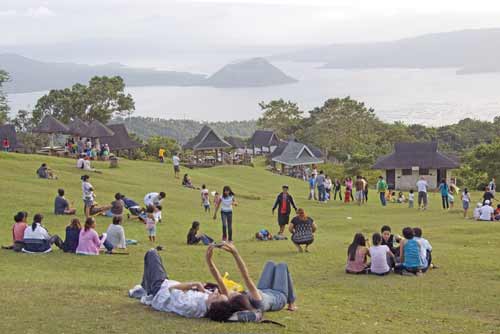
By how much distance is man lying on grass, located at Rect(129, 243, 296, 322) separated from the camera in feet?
32.9

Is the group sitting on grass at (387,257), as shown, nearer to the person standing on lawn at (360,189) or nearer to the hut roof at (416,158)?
the person standing on lawn at (360,189)

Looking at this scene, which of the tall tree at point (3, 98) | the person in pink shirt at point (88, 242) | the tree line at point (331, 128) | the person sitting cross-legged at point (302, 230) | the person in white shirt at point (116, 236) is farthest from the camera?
the tall tree at point (3, 98)

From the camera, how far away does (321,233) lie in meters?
24.9

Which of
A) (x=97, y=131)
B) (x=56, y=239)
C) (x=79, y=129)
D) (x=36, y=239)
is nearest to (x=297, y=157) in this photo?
(x=97, y=131)

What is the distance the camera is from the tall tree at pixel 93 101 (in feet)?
262

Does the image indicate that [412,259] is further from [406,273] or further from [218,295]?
[218,295]

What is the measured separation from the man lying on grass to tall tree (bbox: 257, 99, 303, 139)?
301 ft

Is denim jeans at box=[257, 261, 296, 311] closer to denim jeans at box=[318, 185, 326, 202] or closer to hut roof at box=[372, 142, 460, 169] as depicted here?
denim jeans at box=[318, 185, 326, 202]

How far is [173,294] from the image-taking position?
10656mm

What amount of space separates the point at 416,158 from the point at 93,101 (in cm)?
3984

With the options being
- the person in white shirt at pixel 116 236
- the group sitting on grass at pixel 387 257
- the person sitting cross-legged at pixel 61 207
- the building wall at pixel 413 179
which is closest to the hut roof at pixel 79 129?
the building wall at pixel 413 179

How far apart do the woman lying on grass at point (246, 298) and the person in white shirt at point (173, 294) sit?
13 cm

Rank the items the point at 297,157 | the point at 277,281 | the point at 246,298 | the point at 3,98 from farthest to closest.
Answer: the point at 3,98, the point at 297,157, the point at 277,281, the point at 246,298

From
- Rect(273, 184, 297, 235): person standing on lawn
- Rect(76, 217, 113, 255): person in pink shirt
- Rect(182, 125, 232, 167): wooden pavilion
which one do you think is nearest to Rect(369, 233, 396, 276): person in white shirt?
Rect(273, 184, 297, 235): person standing on lawn
